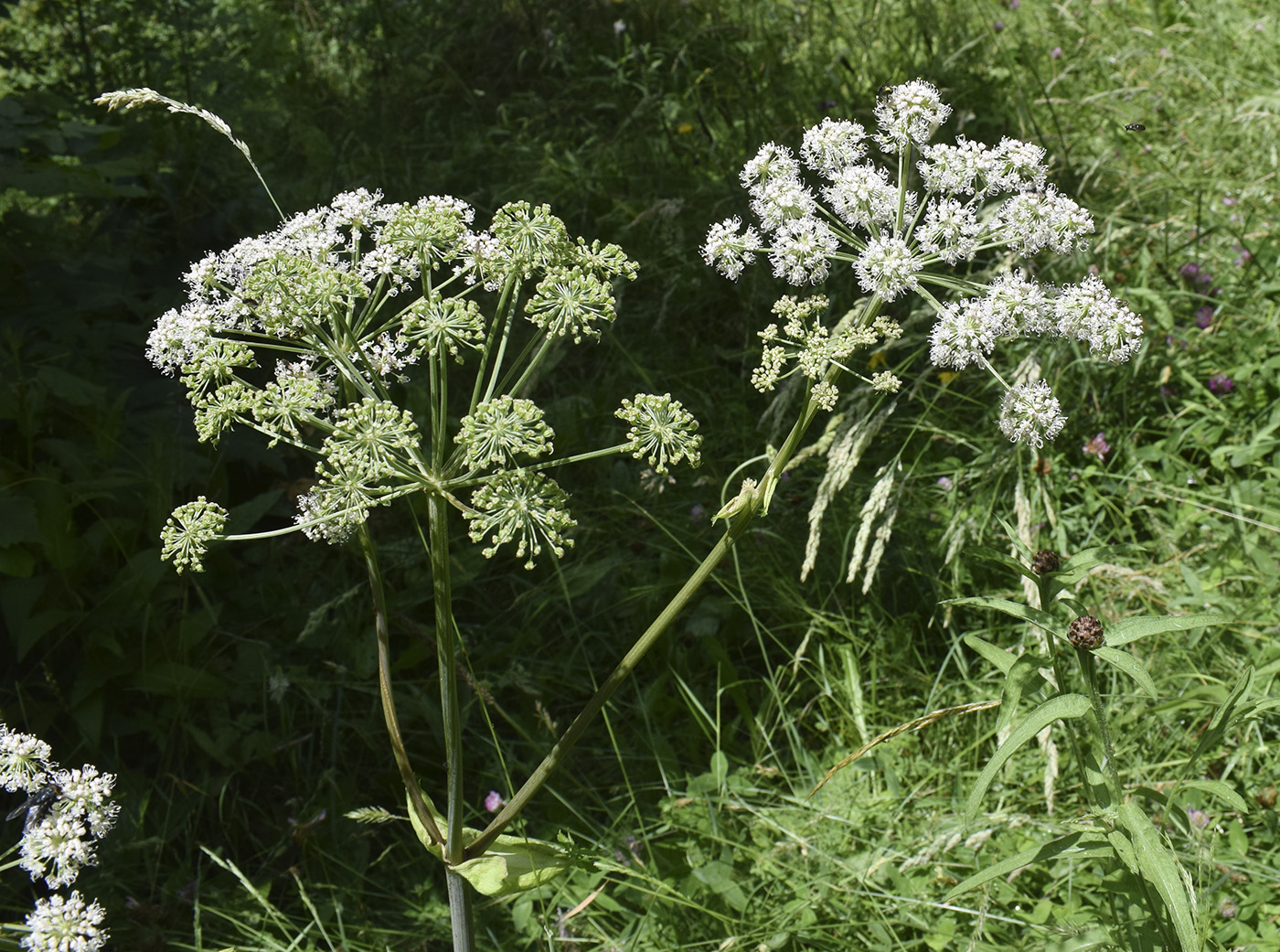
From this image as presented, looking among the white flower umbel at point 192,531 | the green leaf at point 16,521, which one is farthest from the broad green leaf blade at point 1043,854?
the green leaf at point 16,521

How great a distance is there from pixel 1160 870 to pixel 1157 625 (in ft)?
1.38

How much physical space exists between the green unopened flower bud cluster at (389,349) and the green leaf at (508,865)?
0.58m

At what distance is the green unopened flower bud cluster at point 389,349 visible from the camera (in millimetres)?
1666

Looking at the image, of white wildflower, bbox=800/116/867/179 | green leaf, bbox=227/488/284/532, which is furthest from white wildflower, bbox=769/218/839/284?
green leaf, bbox=227/488/284/532

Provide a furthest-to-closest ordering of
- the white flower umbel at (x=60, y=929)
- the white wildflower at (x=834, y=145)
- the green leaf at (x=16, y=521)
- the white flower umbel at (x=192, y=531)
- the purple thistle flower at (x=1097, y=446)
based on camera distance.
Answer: the purple thistle flower at (x=1097, y=446)
the green leaf at (x=16, y=521)
the white wildflower at (x=834, y=145)
the white flower umbel at (x=192, y=531)
the white flower umbel at (x=60, y=929)

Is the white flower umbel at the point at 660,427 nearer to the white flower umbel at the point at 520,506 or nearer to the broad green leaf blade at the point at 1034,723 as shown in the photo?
the white flower umbel at the point at 520,506

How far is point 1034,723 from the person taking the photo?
5.89 feet

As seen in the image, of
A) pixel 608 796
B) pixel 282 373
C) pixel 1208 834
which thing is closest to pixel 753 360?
pixel 608 796

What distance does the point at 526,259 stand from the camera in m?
1.84

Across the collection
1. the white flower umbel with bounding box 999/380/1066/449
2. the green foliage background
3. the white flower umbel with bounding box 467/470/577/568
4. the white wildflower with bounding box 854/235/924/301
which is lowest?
the green foliage background

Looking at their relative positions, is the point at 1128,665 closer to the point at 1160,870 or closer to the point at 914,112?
the point at 1160,870

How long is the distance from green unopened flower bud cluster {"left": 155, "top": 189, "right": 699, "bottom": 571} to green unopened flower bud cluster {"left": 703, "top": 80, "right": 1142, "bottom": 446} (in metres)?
0.29

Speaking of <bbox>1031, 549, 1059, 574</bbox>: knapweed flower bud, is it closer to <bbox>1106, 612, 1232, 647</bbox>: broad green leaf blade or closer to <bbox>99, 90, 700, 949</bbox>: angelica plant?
<bbox>1106, 612, 1232, 647</bbox>: broad green leaf blade

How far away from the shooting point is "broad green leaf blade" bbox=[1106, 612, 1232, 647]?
6.01ft
